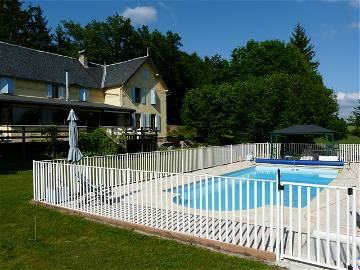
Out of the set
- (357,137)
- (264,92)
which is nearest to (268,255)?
(264,92)

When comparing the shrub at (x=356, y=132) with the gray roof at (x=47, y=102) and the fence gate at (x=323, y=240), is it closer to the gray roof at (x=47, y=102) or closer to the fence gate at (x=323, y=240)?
the gray roof at (x=47, y=102)

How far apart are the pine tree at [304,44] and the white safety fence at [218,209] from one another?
61.3 meters

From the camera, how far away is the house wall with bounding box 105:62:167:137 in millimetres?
35281

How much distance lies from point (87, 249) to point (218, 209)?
2963mm

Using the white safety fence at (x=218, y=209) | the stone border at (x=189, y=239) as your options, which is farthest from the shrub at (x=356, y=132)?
the stone border at (x=189, y=239)

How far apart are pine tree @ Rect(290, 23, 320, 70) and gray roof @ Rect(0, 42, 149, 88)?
136 feet

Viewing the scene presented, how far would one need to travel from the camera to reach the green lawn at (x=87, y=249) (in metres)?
5.80

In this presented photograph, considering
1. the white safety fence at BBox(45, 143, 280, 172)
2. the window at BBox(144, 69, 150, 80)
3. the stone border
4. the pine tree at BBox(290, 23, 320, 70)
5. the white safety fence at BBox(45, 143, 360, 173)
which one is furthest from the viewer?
the pine tree at BBox(290, 23, 320, 70)

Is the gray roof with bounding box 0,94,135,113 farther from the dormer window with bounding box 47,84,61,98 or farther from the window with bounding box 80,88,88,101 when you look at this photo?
the window with bounding box 80,88,88,101

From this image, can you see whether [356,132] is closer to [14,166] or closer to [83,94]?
[83,94]

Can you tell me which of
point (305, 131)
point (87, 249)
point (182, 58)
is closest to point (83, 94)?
point (305, 131)

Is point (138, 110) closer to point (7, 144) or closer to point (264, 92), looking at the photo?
point (264, 92)

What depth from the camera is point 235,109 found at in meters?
33.2

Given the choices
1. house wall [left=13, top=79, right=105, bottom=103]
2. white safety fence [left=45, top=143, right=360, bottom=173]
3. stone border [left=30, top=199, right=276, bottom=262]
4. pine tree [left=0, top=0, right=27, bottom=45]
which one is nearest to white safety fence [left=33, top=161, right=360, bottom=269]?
stone border [left=30, top=199, right=276, bottom=262]
